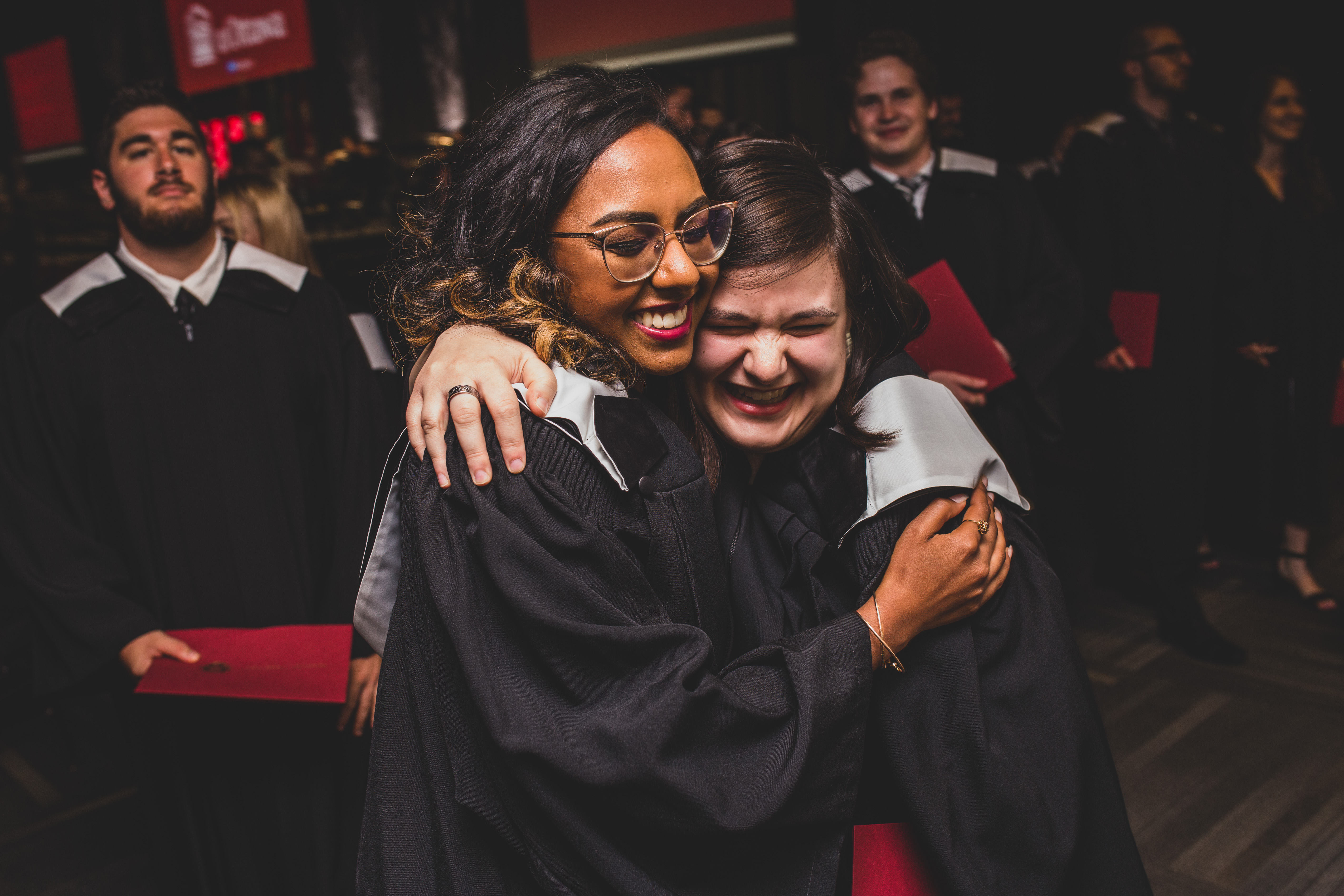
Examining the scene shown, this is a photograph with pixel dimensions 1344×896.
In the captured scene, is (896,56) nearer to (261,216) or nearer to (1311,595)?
(261,216)

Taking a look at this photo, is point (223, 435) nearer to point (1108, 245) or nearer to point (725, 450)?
point (725, 450)

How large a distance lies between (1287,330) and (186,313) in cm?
396

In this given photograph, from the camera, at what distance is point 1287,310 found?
3.83m

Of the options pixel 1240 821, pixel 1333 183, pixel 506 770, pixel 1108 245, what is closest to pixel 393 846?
pixel 506 770

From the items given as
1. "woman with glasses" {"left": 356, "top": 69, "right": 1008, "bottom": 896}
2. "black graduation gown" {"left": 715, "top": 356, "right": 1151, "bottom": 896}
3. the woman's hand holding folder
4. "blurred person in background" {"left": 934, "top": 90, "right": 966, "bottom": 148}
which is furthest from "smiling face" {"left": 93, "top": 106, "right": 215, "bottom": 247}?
"blurred person in background" {"left": 934, "top": 90, "right": 966, "bottom": 148}

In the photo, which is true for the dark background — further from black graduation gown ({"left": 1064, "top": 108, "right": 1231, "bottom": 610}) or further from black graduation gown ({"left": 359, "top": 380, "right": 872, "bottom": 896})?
black graduation gown ({"left": 359, "top": 380, "right": 872, "bottom": 896})

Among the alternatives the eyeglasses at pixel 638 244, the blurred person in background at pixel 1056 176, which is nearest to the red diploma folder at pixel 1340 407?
the blurred person in background at pixel 1056 176

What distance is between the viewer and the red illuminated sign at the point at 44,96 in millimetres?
10680

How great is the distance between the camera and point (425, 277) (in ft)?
4.22

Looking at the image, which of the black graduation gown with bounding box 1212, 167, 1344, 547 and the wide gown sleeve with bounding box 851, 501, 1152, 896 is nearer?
the wide gown sleeve with bounding box 851, 501, 1152, 896

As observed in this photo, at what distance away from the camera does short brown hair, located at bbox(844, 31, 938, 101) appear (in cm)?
267

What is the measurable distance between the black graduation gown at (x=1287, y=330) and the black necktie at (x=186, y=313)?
3534mm

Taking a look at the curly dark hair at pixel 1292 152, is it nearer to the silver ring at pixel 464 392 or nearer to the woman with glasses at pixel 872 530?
the woman with glasses at pixel 872 530

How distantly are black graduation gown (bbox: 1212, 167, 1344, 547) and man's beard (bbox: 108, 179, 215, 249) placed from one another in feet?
11.5
